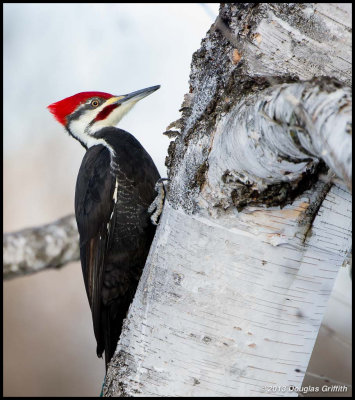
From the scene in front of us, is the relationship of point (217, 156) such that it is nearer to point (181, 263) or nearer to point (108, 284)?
point (181, 263)

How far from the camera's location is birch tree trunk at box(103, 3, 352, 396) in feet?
4.63

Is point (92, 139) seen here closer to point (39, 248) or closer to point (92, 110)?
point (92, 110)

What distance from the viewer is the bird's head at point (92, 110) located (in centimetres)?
314

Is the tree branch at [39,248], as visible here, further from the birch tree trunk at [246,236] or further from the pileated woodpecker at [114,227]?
the birch tree trunk at [246,236]

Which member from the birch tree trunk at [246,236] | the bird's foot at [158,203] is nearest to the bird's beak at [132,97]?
the bird's foot at [158,203]

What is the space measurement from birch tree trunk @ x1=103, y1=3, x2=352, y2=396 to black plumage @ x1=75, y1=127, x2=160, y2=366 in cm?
98

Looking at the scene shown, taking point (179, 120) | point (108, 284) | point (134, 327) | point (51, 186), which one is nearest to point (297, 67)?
point (179, 120)

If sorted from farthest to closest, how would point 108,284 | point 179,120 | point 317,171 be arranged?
point 108,284 < point 179,120 < point 317,171

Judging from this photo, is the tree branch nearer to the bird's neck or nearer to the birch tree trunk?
the bird's neck

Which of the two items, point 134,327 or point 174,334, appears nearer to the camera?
point 174,334

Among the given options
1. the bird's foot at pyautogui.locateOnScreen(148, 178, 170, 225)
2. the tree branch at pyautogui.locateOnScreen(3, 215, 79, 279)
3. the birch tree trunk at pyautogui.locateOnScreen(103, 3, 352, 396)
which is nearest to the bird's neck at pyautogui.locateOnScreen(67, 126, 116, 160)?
the bird's foot at pyautogui.locateOnScreen(148, 178, 170, 225)

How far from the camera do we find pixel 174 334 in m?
1.55

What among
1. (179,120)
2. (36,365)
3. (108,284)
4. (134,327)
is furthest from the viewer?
(36,365)

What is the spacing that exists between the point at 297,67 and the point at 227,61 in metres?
0.22
